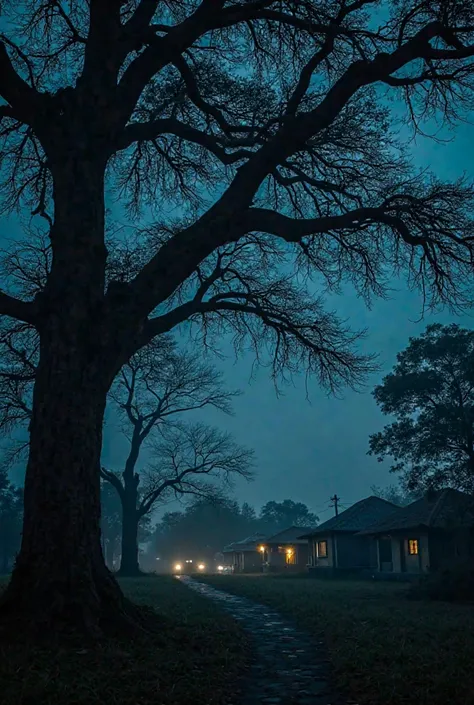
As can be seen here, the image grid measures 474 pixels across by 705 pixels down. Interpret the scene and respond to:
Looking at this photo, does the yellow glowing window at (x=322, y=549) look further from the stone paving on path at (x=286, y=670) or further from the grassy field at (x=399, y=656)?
the stone paving on path at (x=286, y=670)

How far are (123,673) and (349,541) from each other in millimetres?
40158

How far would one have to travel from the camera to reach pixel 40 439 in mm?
7633

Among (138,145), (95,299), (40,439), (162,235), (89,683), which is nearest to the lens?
(89,683)

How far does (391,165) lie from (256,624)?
958 cm

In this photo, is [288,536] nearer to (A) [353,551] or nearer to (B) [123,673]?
(A) [353,551]

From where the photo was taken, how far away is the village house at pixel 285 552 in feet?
222

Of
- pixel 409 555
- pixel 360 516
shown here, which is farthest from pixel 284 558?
pixel 409 555

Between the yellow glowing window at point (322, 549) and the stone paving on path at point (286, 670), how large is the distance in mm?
35394

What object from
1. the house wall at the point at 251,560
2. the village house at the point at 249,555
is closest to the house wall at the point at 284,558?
the village house at the point at 249,555

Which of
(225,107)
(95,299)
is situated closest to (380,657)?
(95,299)

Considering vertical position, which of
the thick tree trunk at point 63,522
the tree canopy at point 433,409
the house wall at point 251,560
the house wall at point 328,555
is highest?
the tree canopy at point 433,409

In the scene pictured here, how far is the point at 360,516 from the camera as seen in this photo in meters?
45.0

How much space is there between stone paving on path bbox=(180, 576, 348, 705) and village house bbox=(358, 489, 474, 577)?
19634 mm

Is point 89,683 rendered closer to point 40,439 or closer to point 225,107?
point 40,439
